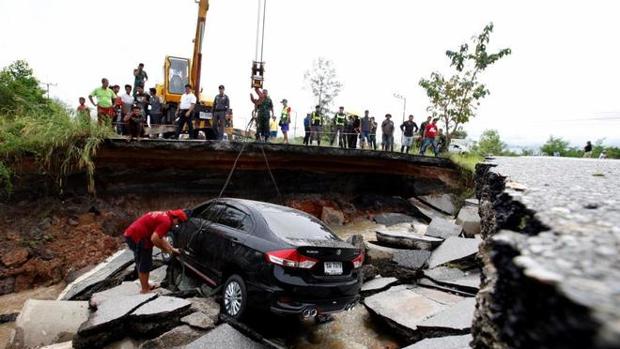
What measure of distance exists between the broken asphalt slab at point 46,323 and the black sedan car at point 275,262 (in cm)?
184

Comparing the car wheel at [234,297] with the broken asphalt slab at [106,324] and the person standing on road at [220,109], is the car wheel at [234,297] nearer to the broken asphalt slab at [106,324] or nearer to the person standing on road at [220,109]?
the broken asphalt slab at [106,324]

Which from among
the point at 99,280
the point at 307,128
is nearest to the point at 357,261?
the point at 99,280

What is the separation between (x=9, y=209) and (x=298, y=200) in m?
7.74

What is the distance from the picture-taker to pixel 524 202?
1838 mm

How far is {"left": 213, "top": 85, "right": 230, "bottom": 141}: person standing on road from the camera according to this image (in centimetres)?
1155

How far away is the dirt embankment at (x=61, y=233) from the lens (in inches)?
335

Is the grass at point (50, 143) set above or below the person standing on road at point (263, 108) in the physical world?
below

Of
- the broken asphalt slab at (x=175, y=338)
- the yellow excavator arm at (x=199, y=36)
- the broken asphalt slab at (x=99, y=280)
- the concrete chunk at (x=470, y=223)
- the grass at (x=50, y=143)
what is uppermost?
the yellow excavator arm at (x=199, y=36)

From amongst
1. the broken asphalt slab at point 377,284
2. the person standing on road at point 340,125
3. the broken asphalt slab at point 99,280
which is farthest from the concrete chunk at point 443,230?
the broken asphalt slab at point 99,280

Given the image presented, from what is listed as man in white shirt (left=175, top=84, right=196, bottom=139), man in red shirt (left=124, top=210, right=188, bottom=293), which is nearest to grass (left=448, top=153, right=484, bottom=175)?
man in white shirt (left=175, top=84, right=196, bottom=139)

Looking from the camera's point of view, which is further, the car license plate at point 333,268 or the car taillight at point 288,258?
the car license plate at point 333,268

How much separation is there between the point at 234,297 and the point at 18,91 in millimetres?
20425

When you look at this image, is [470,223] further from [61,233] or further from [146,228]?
[61,233]

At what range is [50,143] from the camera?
8875 millimetres
